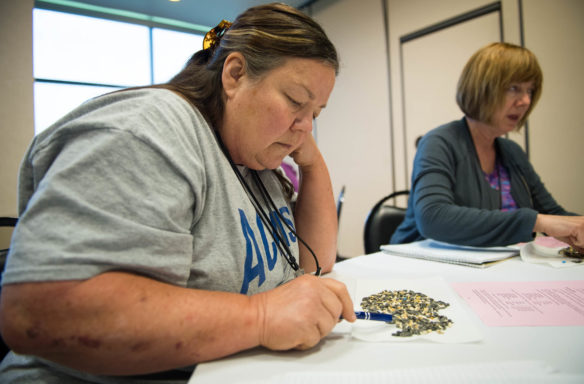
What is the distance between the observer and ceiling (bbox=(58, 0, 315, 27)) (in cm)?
401

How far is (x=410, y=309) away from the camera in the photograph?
0.69 m

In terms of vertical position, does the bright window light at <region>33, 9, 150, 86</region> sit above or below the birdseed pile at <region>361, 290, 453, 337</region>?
above

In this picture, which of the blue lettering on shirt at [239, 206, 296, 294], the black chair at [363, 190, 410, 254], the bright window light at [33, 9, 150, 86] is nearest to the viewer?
the blue lettering on shirt at [239, 206, 296, 294]

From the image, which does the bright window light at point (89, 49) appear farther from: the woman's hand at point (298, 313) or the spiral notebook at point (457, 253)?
the woman's hand at point (298, 313)

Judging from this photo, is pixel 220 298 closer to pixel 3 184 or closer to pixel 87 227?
pixel 87 227

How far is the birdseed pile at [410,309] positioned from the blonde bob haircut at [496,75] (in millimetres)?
1245

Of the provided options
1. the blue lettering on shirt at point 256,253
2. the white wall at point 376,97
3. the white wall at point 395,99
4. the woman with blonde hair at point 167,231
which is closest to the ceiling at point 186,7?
the white wall at point 376,97

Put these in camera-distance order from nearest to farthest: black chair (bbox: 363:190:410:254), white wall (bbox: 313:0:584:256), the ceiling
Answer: black chair (bbox: 363:190:410:254)
white wall (bbox: 313:0:584:256)
the ceiling

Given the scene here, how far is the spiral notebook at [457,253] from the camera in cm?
111

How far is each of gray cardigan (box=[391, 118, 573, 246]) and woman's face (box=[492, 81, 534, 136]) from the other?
15 cm

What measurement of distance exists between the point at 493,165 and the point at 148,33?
4446 millimetres

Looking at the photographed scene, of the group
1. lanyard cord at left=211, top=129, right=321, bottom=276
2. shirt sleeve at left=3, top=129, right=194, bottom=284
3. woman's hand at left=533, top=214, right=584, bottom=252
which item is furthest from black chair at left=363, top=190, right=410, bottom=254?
shirt sleeve at left=3, top=129, right=194, bottom=284

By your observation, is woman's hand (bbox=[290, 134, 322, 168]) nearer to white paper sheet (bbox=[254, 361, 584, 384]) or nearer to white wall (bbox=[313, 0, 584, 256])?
white paper sheet (bbox=[254, 361, 584, 384])

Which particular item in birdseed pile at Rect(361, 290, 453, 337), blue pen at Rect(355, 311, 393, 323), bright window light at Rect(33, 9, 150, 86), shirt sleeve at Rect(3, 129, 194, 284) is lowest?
birdseed pile at Rect(361, 290, 453, 337)
